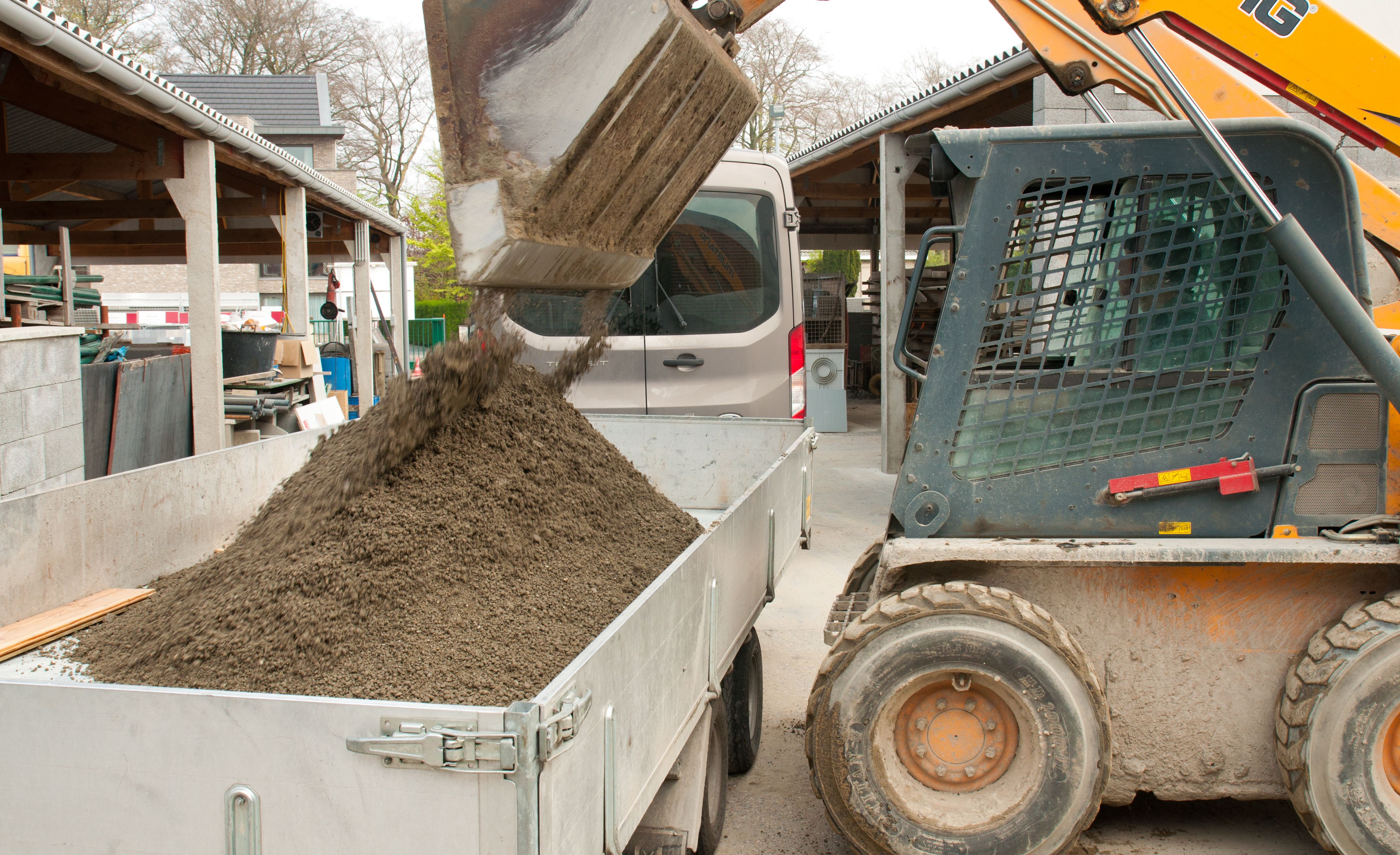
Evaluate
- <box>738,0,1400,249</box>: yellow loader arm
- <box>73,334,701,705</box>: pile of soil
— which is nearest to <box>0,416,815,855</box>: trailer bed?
<box>73,334,701,705</box>: pile of soil

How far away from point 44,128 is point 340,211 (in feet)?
14.7

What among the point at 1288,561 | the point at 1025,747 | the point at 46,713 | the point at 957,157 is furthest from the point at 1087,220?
the point at 46,713

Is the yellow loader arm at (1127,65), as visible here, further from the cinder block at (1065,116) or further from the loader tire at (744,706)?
the cinder block at (1065,116)

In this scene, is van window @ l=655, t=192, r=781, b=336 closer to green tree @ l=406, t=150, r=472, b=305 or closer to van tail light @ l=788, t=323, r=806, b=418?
van tail light @ l=788, t=323, r=806, b=418

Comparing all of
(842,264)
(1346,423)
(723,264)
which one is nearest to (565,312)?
(723,264)

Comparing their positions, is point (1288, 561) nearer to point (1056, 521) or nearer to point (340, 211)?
point (1056, 521)

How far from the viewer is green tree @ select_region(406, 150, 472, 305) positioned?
37.0m

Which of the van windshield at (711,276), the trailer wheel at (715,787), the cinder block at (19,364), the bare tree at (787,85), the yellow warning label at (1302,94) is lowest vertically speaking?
the trailer wheel at (715,787)

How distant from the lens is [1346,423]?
2904 mm

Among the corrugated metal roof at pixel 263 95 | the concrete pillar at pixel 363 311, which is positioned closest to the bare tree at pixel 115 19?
the corrugated metal roof at pixel 263 95

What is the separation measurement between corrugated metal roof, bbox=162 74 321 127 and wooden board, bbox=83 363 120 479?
3028 cm

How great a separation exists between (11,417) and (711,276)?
3840 mm

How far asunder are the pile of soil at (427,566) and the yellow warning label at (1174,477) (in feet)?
5.00

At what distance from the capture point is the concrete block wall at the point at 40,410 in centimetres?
529
